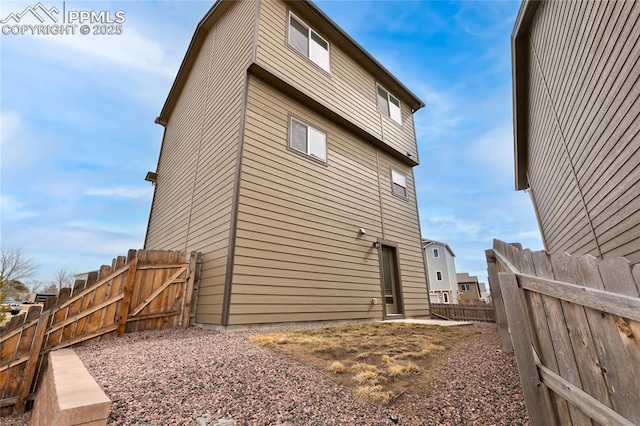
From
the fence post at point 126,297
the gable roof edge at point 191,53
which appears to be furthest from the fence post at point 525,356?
the gable roof edge at point 191,53

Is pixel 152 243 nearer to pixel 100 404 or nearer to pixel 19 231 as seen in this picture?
pixel 100 404

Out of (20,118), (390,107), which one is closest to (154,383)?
(390,107)

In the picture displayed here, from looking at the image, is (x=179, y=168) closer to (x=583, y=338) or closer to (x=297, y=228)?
(x=297, y=228)

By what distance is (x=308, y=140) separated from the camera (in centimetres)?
741

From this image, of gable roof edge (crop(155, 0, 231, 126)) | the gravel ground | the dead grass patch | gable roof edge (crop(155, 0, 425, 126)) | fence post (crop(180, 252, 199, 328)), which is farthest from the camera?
gable roof edge (crop(155, 0, 231, 126))

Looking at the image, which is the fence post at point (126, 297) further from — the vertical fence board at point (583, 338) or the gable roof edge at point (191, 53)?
the gable roof edge at point (191, 53)

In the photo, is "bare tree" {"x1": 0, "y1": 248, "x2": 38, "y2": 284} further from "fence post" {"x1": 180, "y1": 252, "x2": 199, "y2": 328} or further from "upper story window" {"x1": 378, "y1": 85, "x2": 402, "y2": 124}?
"upper story window" {"x1": 378, "y1": 85, "x2": 402, "y2": 124}

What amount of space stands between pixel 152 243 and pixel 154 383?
892cm

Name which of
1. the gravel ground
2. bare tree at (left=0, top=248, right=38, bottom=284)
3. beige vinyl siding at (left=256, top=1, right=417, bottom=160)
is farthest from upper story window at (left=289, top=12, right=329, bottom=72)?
bare tree at (left=0, top=248, right=38, bottom=284)

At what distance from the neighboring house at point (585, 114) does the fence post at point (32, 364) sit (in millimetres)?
8252

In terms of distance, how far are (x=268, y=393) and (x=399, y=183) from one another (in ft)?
29.1

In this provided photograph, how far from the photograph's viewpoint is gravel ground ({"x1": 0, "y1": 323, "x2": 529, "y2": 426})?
201cm

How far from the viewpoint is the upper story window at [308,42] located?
307 inches

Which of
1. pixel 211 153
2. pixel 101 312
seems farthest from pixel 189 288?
pixel 211 153
